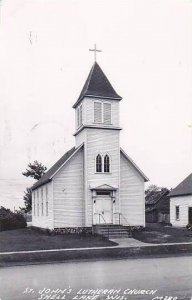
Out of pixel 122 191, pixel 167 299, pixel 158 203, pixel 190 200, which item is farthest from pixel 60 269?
pixel 158 203

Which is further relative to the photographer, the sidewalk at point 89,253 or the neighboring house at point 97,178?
the neighboring house at point 97,178

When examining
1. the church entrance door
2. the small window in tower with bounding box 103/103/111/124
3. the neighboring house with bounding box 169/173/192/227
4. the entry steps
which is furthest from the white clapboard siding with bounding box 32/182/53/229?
the neighboring house with bounding box 169/173/192/227

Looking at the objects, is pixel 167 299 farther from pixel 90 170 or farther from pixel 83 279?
pixel 90 170

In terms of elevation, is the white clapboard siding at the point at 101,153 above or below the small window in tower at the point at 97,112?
below

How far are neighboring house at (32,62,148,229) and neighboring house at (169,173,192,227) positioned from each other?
876cm

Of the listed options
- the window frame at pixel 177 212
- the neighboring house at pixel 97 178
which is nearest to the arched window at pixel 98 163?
the neighboring house at pixel 97 178

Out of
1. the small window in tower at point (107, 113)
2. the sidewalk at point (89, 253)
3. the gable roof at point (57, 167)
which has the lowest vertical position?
the sidewalk at point (89, 253)

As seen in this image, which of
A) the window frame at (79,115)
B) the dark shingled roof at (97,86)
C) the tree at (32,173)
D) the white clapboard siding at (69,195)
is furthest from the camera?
the tree at (32,173)

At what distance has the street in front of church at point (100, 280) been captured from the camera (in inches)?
359

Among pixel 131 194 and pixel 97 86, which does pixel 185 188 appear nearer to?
pixel 131 194

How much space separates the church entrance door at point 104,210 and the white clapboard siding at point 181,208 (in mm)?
10834

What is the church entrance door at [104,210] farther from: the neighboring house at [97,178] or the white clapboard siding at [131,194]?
the white clapboard siding at [131,194]

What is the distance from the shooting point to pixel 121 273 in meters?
12.1

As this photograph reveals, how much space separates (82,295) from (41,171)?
53999mm
